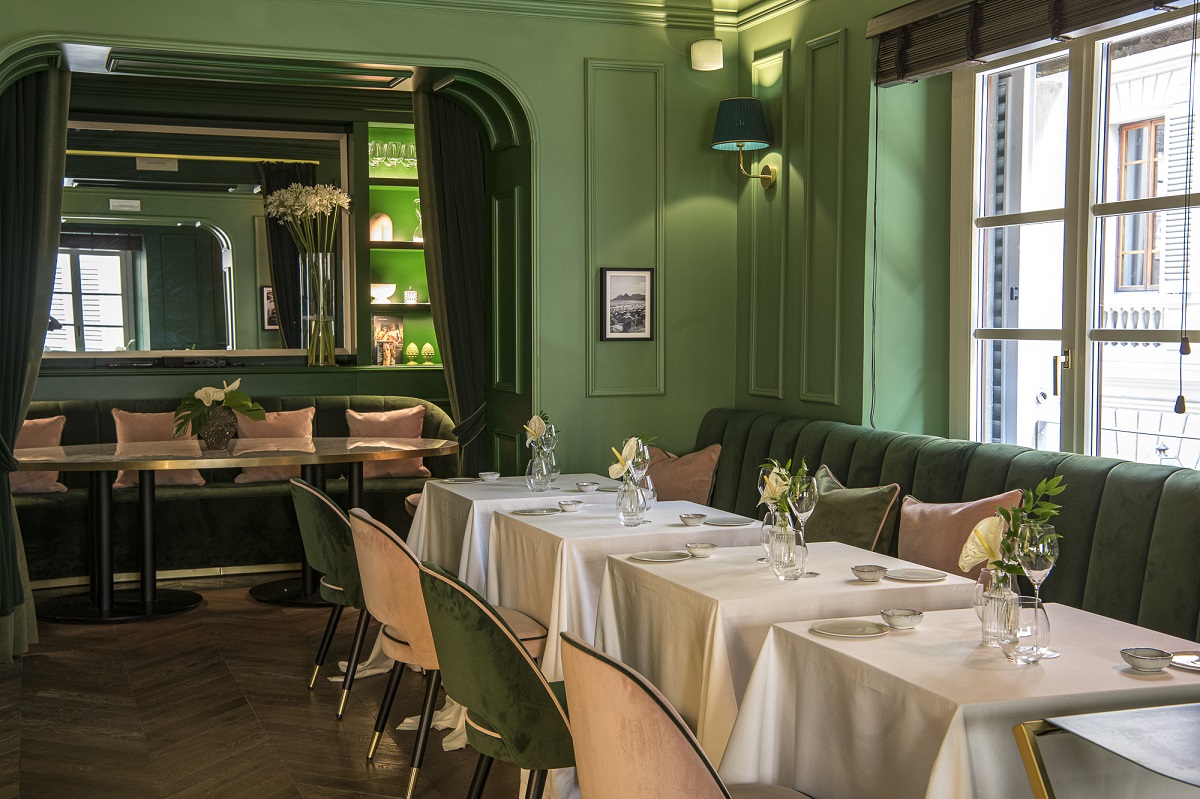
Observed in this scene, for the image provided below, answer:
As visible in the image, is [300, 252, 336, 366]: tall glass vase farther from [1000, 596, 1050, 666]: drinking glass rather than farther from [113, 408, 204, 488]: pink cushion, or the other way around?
[1000, 596, 1050, 666]: drinking glass

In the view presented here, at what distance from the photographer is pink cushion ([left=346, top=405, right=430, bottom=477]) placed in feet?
24.8

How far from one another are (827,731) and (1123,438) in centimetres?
235

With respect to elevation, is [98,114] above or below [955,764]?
above

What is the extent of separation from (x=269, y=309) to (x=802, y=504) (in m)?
5.66

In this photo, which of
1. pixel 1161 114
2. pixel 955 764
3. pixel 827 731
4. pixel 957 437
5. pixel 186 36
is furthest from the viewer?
pixel 186 36

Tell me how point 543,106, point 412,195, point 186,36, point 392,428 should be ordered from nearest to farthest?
point 186,36, point 543,106, point 392,428, point 412,195

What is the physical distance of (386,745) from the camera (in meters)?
4.13

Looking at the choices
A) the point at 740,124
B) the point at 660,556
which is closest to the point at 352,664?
the point at 660,556

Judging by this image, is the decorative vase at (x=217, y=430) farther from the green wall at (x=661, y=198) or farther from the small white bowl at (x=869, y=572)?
the small white bowl at (x=869, y=572)

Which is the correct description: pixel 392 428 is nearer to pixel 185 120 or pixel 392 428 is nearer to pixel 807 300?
pixel 185 120

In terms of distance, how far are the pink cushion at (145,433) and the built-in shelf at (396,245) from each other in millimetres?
1911

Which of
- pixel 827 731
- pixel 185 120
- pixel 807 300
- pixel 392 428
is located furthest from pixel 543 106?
pixel 827 731

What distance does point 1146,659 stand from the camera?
2232mm

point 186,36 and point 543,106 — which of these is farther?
point 543,106
